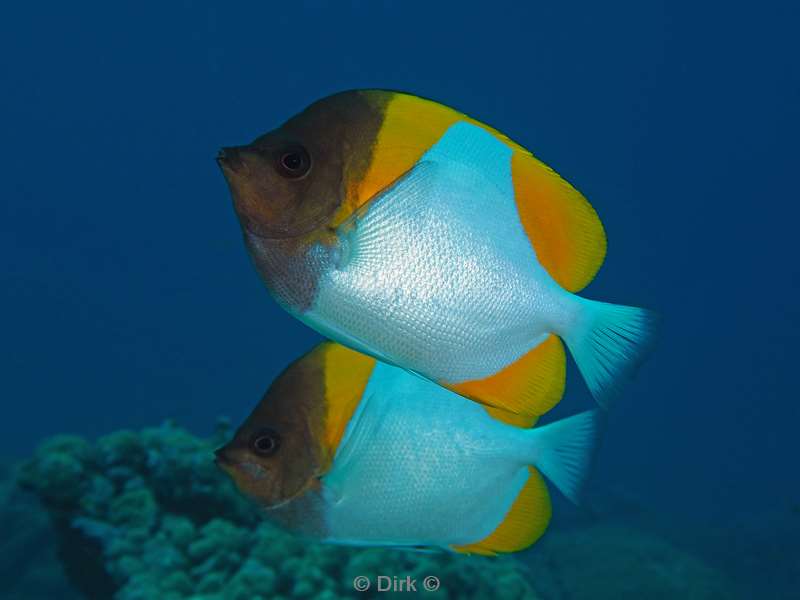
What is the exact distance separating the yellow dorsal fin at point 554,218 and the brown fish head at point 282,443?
0.56 metres

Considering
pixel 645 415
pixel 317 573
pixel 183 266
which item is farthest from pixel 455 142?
pixel 183 266

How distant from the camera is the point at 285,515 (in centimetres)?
118

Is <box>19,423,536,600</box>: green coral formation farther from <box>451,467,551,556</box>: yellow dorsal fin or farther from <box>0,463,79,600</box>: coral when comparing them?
<box>451,467,551,556</box>: yellow dorsal fin

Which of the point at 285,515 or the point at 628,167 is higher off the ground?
the point at 628,167

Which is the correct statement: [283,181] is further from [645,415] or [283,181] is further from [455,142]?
[645,415]

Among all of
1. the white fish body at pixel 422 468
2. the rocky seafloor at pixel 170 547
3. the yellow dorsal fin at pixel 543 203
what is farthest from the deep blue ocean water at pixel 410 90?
the yellow dorsal fin at pixel 543 203

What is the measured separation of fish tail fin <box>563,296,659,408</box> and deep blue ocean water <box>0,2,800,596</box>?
51919mm

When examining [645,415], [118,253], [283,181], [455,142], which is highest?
[455,142]

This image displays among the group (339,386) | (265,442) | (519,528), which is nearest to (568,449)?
(519,528)

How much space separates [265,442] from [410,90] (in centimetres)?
6755

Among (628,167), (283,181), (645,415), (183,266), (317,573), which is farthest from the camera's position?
(183,266)

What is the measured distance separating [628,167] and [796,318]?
26.9 meters

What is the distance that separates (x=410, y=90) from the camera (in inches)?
2569

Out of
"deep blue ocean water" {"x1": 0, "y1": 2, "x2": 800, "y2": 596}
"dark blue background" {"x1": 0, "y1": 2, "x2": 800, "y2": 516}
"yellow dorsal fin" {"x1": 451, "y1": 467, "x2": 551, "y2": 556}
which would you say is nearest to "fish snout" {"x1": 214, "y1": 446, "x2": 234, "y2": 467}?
"yellow dorsal fin" {"x1": 451, "y1": 467, "x2": 551, "y2": 556}
